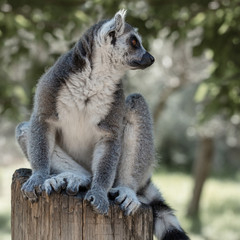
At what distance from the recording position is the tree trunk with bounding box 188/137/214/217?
12500mm

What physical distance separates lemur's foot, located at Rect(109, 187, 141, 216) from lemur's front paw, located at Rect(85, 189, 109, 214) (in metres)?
0.14

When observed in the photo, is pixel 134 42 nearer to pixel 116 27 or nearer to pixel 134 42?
pixel 134 42

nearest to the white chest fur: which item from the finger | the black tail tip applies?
the finger

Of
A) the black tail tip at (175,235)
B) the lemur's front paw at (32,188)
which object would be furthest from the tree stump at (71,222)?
the black tail tip at (175,235)

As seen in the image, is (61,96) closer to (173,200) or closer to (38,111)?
(38,111)

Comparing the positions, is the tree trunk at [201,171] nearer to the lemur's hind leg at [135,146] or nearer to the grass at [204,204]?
the grass at [204,204]

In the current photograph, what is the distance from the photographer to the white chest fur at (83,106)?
12.9 ft

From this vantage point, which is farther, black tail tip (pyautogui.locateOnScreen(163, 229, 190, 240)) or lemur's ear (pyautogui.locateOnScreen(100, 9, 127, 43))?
lemur's ear (pyautogui.locateOnScreen(100, 9, 127, 43))

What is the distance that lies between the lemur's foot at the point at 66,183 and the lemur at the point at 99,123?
Result: 0.52ft

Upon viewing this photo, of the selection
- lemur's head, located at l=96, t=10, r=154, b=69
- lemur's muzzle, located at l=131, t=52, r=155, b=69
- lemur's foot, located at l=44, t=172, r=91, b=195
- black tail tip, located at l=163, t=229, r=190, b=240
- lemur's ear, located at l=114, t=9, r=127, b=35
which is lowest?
black tail tip, located at l=163, t=229, r=190, b=240

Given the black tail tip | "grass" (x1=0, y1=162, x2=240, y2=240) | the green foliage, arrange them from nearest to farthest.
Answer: the black tail tip
the green foliage
"grass" (x1=0, y1=162, x2=240, y2=240)

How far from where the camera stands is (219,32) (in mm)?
5992

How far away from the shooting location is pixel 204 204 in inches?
568

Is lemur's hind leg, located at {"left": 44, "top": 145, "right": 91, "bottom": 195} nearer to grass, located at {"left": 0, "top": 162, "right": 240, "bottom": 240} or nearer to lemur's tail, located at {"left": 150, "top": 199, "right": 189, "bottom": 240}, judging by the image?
lemur's tail, located at {"left": 150, "top": 199, "right": 189, "bottom": 240}
